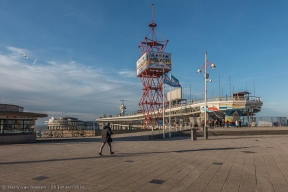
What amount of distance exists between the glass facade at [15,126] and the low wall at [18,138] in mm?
421

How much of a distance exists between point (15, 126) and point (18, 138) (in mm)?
1001

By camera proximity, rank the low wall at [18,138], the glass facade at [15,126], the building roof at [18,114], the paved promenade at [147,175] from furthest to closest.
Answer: the glass facade at [15,126]
the low wall at [18,138]
the building roof at [18,114]
the paved promenade at [147,175]

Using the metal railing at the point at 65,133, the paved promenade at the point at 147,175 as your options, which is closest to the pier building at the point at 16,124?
the paved promenade at the point at 147,175

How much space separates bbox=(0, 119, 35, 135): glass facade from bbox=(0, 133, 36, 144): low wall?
0.42 metres

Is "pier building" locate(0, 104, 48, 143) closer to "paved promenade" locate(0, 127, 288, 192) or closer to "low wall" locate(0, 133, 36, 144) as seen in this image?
"low wall" locate(0, 133, 36, 144)

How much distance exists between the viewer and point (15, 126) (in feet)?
60.8

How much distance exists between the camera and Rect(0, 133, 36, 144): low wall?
1762 centimetres

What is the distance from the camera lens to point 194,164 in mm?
9266

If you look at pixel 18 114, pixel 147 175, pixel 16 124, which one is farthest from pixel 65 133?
pixel 147 175

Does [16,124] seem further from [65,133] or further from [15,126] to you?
[65,133]

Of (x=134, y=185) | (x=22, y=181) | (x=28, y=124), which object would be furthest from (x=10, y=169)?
(x=28, y=124)

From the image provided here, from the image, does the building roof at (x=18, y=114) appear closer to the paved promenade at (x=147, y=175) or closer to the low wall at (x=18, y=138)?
the low wall at (x=18, y=138)

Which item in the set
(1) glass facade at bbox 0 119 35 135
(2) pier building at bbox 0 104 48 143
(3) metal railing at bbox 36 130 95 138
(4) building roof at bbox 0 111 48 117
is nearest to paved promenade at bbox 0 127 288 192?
(4) building roof at bbox 0 111 48 117

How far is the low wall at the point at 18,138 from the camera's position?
57.8 ft
